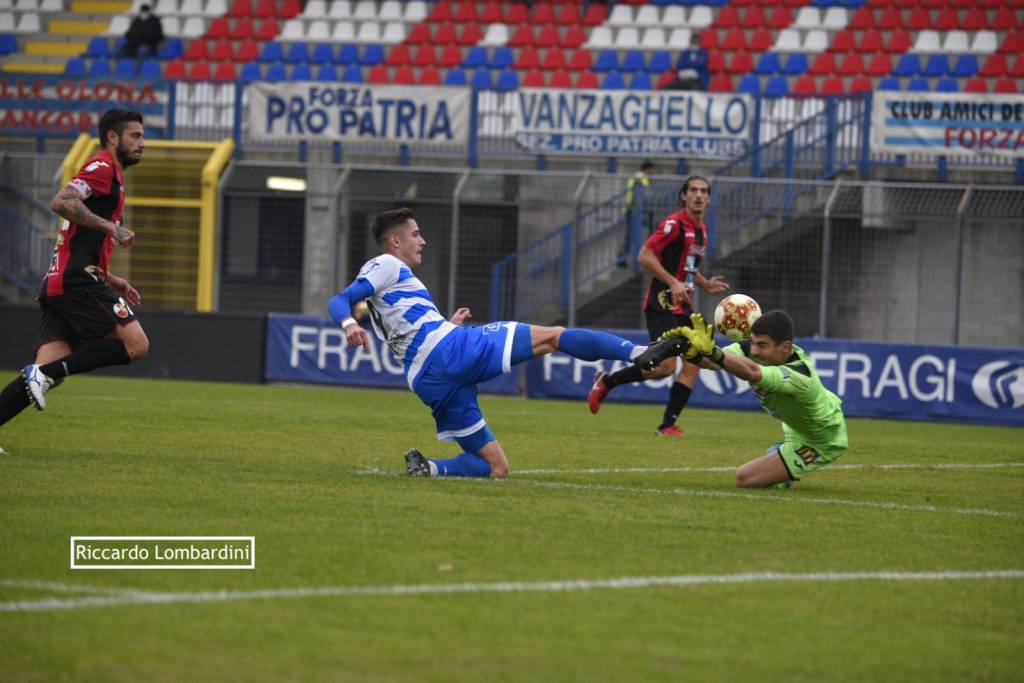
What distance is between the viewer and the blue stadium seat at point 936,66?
2466 centimetres

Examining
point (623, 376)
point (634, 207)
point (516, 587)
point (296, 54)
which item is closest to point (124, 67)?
point (296, 54)

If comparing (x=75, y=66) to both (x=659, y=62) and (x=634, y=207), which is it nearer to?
(x=659, y=62)

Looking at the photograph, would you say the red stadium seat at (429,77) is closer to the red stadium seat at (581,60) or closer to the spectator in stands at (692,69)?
the red stadium seat at (581,60)

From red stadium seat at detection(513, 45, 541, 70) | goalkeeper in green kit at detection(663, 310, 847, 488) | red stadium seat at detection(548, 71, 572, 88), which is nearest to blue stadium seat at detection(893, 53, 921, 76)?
red stadium seat at detection(548, 71, 572, 88)

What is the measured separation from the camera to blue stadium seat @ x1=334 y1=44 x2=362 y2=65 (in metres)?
27.0

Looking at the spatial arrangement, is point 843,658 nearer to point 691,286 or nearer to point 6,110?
point 691,286

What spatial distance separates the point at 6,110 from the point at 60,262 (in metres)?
17.2

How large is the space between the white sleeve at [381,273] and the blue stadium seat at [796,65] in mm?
18156

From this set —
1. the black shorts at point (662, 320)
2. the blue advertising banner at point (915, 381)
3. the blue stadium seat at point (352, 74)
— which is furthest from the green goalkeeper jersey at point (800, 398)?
the blue stadium seat at point (352, 74)

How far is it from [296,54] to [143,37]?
114 inches

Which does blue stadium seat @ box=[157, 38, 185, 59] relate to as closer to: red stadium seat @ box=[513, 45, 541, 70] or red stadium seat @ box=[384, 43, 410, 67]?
red stadium seat @ box=[384, 43, 410, 67]

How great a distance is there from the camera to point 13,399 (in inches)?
341

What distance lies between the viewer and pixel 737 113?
22.0 m

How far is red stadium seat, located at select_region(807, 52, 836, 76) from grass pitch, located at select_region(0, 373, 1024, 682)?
51.3 feet
